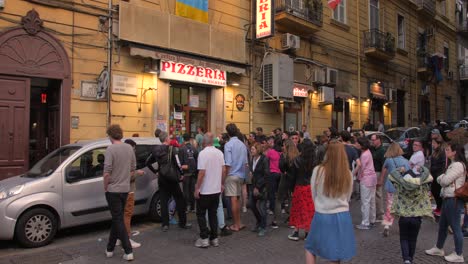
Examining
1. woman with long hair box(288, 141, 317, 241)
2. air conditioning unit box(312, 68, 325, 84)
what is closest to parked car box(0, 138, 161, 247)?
woman with long hair box(288, 141, 317, 241)

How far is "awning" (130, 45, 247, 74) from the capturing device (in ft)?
37.0

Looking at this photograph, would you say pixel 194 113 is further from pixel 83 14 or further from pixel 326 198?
pixel 326 198

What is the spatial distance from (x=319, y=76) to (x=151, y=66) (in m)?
8.67

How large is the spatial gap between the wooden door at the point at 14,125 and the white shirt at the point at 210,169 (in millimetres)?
5398

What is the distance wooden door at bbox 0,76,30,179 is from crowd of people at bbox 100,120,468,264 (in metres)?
3.66

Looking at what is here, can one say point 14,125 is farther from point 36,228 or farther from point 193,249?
point 193,249

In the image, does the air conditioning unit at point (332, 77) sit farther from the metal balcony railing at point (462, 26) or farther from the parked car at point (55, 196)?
the metal balcony railing at point (462, 26)

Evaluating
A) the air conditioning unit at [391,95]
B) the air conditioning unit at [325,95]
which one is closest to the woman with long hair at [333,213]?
the air conditioning unit at [325,95]

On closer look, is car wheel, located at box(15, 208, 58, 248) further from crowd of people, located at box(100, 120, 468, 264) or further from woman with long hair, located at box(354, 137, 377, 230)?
woman with long hair, located at box(354, 137, 377, 230)

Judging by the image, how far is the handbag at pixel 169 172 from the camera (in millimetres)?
7477

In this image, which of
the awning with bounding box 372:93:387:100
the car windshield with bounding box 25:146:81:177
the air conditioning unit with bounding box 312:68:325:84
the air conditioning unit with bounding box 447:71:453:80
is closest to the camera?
the car windshield with bounding box 25:146:81:177

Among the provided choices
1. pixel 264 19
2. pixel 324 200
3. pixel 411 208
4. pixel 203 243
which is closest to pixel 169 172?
pixel 203 243

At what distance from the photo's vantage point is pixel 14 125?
9.50 meters

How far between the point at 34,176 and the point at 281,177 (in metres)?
4.71
